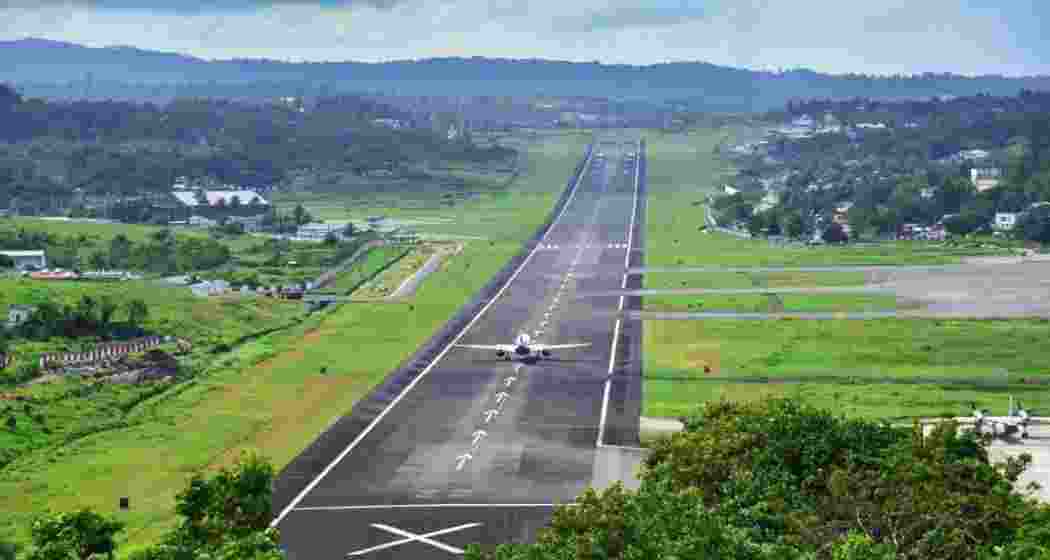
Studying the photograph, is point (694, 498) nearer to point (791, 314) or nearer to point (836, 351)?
point (836, 351)

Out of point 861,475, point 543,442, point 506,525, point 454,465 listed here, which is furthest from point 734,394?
point 861,475

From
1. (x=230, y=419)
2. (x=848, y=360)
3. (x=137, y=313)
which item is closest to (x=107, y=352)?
(x=137, y=313)

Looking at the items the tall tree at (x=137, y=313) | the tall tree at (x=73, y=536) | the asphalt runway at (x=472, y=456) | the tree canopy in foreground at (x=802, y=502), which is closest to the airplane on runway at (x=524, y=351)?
the asphalt runway at (x=472, y=456)

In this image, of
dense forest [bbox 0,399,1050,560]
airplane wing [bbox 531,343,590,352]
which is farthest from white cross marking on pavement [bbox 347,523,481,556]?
airplane wing [bbox 531,343,590,352]

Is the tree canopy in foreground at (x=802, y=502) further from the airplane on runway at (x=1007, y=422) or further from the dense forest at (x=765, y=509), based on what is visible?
the airplane on runway at (x=1007, y=422)

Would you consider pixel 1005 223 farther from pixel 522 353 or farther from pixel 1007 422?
pixel 1007 422

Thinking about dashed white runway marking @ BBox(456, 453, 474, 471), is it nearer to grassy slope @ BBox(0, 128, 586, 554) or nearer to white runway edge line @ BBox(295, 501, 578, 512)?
white runway edge line @ BBox(295, 501, 578, 512)

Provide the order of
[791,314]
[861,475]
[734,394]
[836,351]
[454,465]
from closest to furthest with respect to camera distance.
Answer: [861,475] < [454,465] < [734,394] < [836,351] < [791,314]
